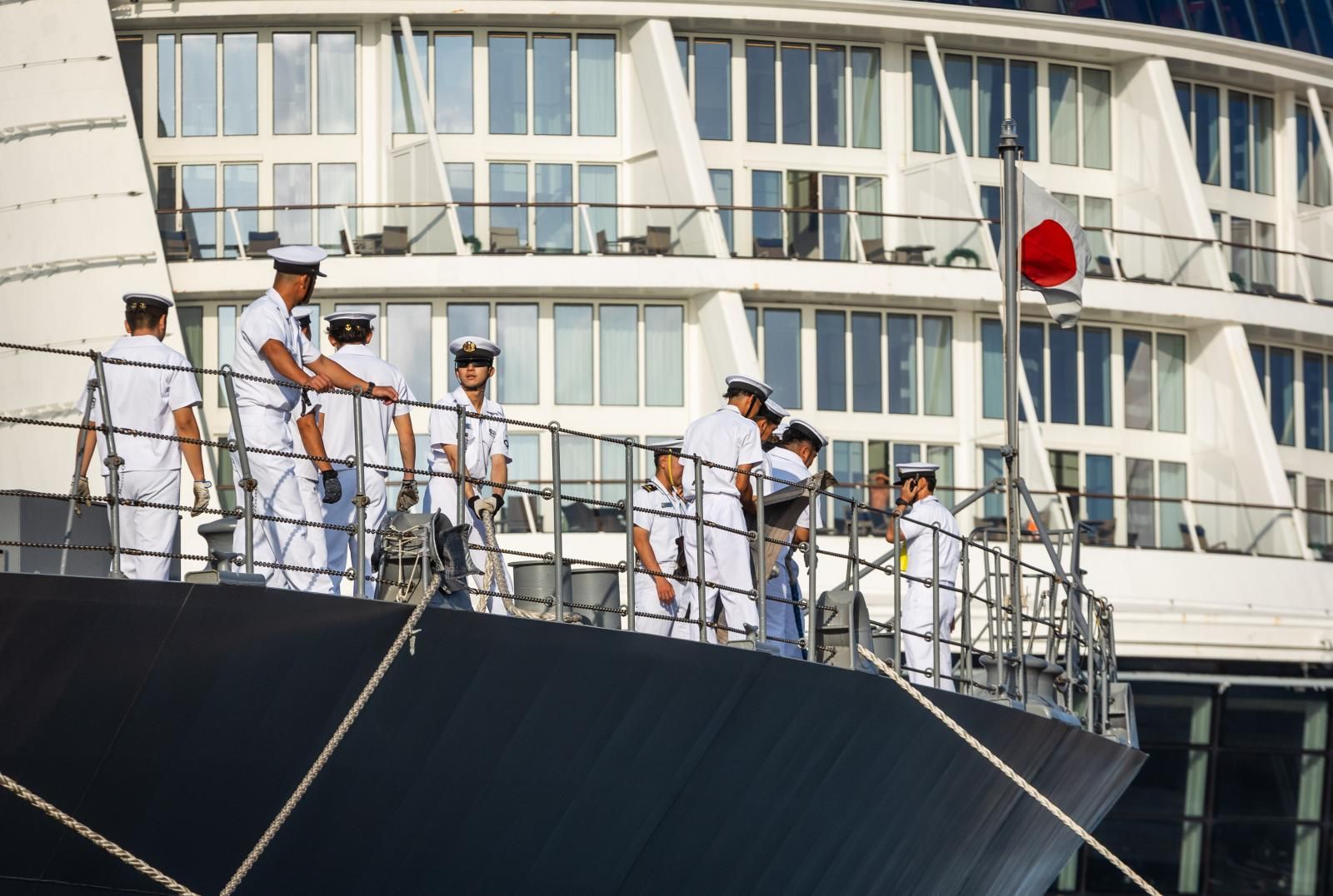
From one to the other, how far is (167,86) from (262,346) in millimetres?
14072

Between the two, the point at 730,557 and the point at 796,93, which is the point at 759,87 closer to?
the point at 796,93

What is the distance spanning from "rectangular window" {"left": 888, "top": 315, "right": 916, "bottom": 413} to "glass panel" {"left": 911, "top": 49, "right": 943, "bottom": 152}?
1.93 meters

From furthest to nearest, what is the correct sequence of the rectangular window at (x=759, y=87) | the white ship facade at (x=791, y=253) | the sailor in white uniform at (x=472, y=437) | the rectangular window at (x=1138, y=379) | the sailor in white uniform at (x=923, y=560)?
the rectangular window at (x=1138, y=379) → the rectangular window at (x=759, y=87) → the white ship facade at (x=791, y=253) → the sailor in white uniform at (x=923, y=560) → the sailor in white uniform at (x=472, y=437)

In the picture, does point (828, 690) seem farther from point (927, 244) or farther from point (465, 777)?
point (927, 244)

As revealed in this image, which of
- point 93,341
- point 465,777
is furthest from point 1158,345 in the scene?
point 465,777

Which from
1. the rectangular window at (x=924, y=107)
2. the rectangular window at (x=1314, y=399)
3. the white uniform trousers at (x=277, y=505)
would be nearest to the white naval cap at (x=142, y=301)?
the white uniform trousers at (x=277, y=505)

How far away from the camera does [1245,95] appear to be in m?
26.9

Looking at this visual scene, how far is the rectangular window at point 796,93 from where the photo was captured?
981 inches

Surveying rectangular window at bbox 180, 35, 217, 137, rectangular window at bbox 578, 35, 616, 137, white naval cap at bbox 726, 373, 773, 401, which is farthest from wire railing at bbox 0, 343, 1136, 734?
rectangular window at bbox 180, 35, 217, 137

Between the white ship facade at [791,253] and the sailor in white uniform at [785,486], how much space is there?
7231 mm

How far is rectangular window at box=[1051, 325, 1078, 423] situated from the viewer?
2550 cm

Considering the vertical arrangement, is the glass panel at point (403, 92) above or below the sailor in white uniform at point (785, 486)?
above

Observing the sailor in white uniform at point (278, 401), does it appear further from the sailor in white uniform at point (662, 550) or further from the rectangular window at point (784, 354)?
the rectangular window at point (784, 354)

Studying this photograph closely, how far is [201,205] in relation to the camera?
967 inches
